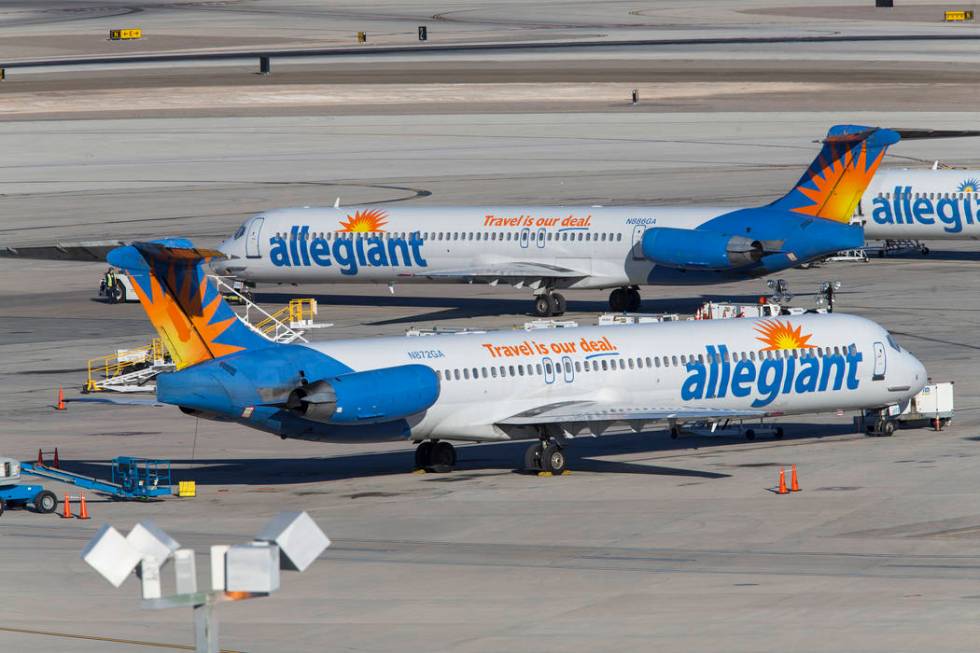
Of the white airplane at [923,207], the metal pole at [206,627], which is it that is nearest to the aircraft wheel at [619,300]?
the white airplane at [923,207]

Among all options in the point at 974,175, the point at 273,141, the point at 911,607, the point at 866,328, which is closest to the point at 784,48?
the point at 273,141

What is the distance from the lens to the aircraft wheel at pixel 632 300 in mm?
73312

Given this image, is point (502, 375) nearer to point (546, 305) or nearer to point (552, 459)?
point (552, 459)

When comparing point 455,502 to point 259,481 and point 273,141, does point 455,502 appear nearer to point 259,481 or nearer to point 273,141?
Answer: point 259,481

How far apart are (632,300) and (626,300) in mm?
242

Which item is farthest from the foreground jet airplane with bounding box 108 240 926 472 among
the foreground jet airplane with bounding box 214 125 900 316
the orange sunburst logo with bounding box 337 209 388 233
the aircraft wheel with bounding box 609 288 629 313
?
the orange sunburst logo with bounding box 337 209 388 233

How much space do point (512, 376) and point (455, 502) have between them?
159 inches

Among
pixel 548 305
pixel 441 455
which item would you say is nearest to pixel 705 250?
pixel 548 305

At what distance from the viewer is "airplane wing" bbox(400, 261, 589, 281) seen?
72.0m

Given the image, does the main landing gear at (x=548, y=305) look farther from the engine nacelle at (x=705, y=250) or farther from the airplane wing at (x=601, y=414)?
the airplane wing at (x=601, y=414)

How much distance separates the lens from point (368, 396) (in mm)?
41000

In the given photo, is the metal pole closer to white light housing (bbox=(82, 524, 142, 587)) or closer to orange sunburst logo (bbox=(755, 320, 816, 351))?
white light housing (bbox=(82, 524, 142, 587))

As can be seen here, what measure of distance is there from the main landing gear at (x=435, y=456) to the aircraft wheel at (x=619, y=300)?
29.2m

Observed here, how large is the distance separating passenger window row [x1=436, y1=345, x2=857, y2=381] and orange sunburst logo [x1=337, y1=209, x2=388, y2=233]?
30.3 metres
